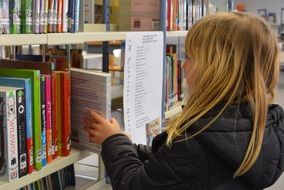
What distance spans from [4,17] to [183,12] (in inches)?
54.9

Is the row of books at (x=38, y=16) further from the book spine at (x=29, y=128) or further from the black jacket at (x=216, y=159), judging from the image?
the black jacket at (x=216, y=159)

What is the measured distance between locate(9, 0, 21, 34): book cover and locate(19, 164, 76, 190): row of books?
76 cm

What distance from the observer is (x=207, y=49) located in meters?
1.11

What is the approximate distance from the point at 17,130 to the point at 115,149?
Answer: 28cm

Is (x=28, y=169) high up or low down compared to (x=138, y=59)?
down

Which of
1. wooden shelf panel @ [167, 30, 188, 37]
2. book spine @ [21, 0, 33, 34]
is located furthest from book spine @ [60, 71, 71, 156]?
wooden shelf panel @ [167, 30, 188, 37]

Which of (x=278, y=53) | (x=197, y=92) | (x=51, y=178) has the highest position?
(x=278, y=53)

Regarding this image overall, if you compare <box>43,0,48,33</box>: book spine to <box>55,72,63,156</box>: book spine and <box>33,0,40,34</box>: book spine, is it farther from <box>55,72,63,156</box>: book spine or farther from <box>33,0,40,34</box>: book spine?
<box>55,72,63,156</box>: book spine

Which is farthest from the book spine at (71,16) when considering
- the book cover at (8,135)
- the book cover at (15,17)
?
the book cover at (8,135)

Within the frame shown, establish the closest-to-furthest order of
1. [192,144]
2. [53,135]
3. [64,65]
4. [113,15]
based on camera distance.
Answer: [192,144], [53,135], [64,65], [113,15]

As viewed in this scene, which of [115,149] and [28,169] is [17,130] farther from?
[115,149]

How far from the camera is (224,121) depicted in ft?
3.42

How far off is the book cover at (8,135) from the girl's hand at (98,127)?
29 centimetres

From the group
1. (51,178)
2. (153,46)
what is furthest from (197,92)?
(51,178)
